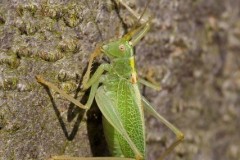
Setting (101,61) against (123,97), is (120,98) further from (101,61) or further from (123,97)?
(101,61)

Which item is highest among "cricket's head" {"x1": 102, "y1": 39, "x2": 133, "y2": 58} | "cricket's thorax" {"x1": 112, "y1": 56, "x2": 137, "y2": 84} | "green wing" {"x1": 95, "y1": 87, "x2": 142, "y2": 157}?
"cricket's head" {"x1": 102, "y1": 39, "x2": 133, "y2": 58}

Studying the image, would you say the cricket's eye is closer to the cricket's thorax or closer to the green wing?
the cricket's thorax

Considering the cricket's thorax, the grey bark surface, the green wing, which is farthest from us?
the cricket's thorax

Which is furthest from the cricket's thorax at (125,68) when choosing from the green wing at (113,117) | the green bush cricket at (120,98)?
the green wing at (113,117)

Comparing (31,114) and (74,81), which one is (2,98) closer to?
(31,114)

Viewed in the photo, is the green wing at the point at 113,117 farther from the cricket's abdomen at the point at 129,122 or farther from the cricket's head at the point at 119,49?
the cricket's head at the point at 119,49

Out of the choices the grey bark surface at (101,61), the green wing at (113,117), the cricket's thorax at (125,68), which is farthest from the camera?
the cricket's thorax at (125,68)

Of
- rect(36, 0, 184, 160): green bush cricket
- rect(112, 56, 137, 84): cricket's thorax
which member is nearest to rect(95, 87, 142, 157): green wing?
rect(36, 0, 184, 160): green bush cricket

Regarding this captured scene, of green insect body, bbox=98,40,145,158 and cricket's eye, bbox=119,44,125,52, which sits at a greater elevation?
cricket's eye, bbox=119,44,125,52

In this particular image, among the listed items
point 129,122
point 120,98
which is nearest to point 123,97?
point 120,98

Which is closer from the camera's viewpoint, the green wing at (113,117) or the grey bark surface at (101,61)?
the grey bark surface at (101,61)

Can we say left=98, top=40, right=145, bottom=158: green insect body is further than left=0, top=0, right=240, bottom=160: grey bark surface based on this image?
Yes
